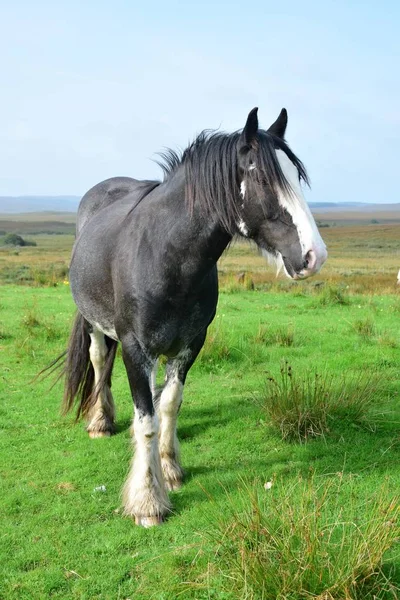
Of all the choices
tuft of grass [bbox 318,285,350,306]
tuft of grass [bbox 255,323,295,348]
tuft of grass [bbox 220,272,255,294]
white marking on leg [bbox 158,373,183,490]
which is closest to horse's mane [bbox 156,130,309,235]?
white marking on leg [bbox 158,373,183,490]

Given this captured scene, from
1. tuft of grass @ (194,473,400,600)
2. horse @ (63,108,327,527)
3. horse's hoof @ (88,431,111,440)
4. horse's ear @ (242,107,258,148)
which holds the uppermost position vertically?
horse's ear @ (242,107,258,148)

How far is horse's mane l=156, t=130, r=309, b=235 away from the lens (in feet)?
11.2

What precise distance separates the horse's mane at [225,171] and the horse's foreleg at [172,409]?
127 centimetres

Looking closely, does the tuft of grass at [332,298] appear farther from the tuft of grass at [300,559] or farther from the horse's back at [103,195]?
the tuft of grass at [300,559]

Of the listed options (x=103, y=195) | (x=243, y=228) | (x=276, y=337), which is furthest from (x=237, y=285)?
(x=243, y=228)

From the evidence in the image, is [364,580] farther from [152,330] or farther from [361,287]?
[361,287]

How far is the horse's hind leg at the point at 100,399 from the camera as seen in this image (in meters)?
5.71

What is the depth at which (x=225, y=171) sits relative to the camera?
142 inches

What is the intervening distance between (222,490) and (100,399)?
177cm

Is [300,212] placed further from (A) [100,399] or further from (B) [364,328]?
(B) [364,328]

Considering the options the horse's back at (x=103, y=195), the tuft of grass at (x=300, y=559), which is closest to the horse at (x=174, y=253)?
the horse's back at (x=103, y=195)

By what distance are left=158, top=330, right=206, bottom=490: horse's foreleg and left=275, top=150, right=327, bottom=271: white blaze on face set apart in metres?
1.59

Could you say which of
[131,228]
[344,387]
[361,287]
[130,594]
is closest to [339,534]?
[130,594]

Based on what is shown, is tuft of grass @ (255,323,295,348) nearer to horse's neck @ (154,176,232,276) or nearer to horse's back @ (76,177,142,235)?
horse's back @ (76,177,142,235)
